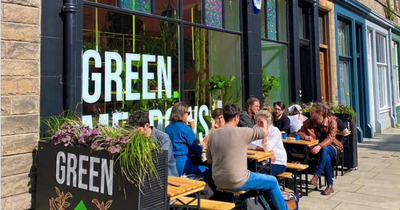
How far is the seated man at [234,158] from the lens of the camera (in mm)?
4203

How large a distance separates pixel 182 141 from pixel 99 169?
1.53m

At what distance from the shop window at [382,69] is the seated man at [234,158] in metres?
13.8

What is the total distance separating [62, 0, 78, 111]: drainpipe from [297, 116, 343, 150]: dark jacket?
168 inches

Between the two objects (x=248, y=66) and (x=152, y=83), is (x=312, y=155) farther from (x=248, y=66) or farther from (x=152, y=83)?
(x=152, y=83)

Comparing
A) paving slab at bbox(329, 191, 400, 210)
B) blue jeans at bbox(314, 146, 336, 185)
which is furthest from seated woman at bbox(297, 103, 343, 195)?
paving slab at bbox(329, 191, 400, 210)

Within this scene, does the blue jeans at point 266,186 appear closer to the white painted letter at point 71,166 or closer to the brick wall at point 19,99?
the white painted letter at point 71,166

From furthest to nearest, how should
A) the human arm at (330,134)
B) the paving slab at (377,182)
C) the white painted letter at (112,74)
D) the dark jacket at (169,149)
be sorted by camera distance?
the paving slab at (377,182) < the human arm at (330,134) < the white painted letter at (112,74) < the dark jacket at (169,149)

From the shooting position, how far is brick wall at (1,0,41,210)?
400 centimetres

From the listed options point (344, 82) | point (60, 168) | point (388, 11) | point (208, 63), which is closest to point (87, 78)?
point (60, 168)

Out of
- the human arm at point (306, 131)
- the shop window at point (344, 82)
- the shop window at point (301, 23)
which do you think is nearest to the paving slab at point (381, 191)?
the human arm at point (306, 131)

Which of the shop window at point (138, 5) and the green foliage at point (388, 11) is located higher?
the green foliage at point (388, 11)

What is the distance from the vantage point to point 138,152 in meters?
3.32

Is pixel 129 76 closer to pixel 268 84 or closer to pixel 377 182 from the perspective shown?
pixel 268 84

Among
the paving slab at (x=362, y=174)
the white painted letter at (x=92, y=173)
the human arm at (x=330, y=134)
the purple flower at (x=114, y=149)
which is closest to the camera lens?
the purple flower at (x=114, y=149)
